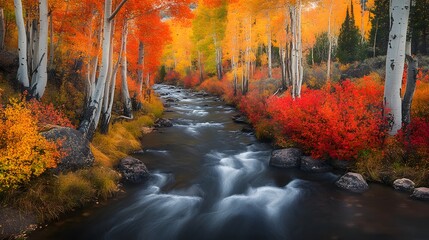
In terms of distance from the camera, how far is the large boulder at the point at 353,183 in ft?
30.0

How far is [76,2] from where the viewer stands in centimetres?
1332

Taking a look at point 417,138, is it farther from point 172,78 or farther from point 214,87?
point 172,78

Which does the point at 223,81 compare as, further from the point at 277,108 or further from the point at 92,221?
the point at 92,221

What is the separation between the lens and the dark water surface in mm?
7273

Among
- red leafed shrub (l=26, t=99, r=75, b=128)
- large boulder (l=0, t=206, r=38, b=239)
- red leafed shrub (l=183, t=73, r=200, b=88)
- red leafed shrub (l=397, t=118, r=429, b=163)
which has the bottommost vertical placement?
large boulder (l=0, t=206, r=38, b=239)

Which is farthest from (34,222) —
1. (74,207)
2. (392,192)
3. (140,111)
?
(140,111)

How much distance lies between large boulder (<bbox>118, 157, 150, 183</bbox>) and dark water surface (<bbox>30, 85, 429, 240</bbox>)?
386 millimetres

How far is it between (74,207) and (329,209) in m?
A: 6.80

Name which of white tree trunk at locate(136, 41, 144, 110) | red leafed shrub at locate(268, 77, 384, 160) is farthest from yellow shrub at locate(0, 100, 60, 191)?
white tree trunk at locate(136, 41, 144, 110)

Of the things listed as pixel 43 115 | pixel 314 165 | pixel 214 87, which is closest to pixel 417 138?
pixel 314 165

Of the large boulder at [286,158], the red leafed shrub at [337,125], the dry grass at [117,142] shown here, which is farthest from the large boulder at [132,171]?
the red leafed shrub at [337,125]

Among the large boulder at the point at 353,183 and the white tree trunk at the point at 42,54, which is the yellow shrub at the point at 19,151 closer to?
the white tree trunk at the point at 42,54

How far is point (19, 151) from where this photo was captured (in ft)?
22.4

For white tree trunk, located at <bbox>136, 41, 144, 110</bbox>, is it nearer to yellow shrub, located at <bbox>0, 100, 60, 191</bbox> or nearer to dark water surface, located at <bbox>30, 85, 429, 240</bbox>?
dark water surface, located at <bbox>30, 85, 429, 240</bbox>
